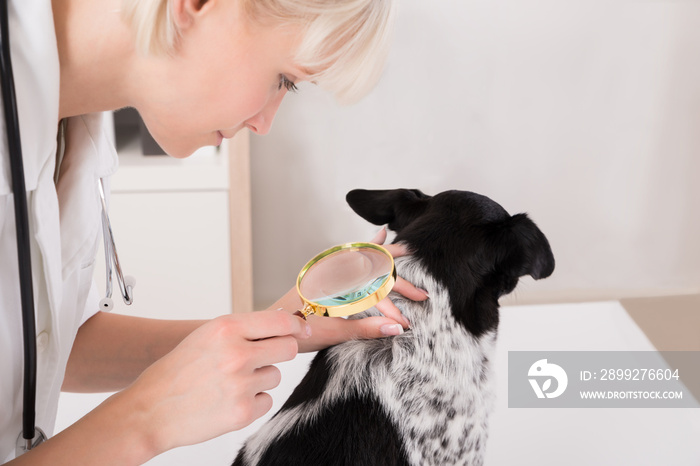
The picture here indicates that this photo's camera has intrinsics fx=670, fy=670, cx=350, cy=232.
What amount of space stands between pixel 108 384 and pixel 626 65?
199cm

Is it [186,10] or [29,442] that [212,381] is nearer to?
[29,442]

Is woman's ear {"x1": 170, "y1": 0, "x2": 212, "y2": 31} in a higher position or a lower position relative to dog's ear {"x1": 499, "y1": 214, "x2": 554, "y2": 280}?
higher

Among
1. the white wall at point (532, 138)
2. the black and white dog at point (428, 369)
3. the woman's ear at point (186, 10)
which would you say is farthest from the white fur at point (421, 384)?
the white wall at point (532, 138)

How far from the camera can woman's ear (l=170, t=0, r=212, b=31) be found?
70 centimetres

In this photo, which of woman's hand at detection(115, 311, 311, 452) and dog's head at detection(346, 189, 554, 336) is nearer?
woman's hand at detection(115, 311, 311, 452)

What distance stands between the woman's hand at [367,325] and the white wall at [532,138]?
139cm

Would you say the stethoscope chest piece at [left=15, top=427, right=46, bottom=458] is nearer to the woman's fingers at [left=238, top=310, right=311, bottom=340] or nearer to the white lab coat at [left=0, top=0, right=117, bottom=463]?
the white lab coat at [left=0, top=0, right=117, bottom=463]

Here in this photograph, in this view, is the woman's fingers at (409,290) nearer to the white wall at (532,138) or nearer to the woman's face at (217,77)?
the woman's face at (217,77)

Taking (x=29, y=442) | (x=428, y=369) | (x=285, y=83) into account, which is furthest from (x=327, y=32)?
(x=29, y=442)

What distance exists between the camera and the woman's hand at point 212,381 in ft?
2.34

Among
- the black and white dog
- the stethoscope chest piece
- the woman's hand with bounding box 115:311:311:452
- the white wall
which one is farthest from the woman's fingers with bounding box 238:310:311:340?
the white wall

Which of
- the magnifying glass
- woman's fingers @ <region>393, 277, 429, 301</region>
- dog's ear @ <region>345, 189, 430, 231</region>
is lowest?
woman's fingers @ <region>393, 277, 429, 301</region>

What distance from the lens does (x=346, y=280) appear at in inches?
33.2

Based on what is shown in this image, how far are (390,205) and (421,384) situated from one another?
0.98 ft
